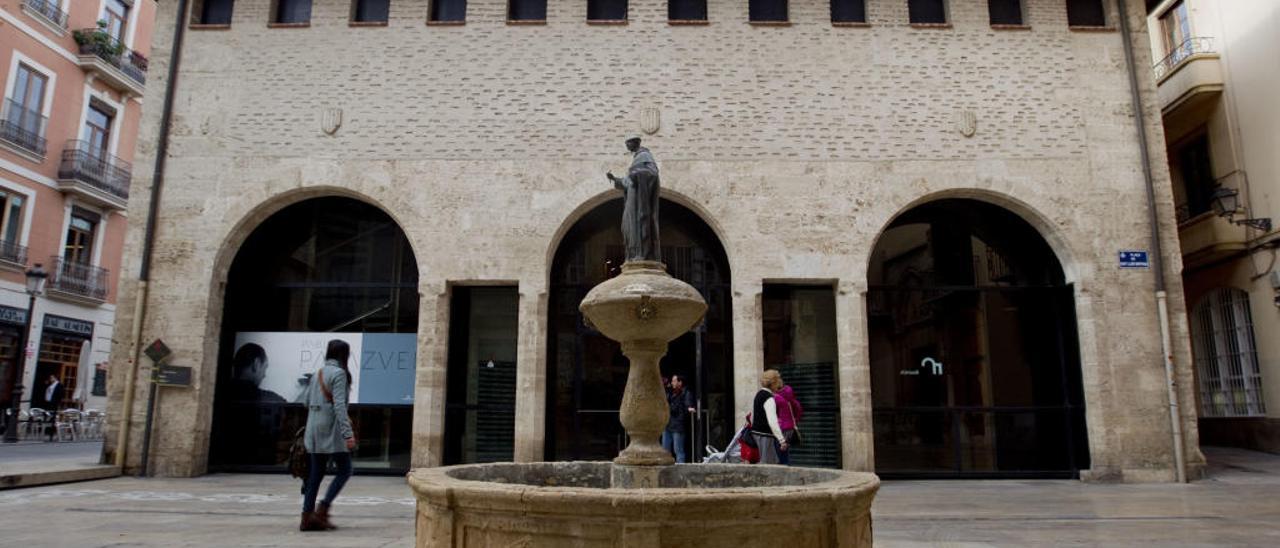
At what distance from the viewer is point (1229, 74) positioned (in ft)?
50.6

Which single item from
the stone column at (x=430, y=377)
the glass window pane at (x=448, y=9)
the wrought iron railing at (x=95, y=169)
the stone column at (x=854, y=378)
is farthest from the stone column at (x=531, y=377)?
the wrought iron railing at (x=95, y=169)

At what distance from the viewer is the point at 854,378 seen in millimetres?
11711

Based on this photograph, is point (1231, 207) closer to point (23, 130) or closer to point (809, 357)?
point (809, 357)

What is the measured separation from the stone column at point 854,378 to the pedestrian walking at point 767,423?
3.13 m

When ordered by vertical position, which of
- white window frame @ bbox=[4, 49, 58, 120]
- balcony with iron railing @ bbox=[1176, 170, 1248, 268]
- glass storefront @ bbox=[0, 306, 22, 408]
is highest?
white window frame @ bbox=[4, 49, 58, 120]

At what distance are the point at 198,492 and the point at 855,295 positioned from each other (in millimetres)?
9728

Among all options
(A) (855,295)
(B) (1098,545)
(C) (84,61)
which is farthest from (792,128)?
(C) (84,61)

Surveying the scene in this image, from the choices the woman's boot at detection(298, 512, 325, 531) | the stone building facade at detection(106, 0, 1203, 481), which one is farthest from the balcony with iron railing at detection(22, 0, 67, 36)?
the woman's boot at detection(298, 512, 325, 531)

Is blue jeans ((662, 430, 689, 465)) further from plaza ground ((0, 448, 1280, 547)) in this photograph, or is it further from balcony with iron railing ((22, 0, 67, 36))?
balcony with iron railing ((22, 0, 67, 36))

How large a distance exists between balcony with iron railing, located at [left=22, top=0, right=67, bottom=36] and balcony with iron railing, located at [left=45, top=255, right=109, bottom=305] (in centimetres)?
675

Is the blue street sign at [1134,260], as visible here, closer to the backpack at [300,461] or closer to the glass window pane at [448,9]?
the glass window pane at [448,9]

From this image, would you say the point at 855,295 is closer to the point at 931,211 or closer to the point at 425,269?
the point at 931,211

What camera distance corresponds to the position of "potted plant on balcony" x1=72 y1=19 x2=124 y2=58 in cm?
2316

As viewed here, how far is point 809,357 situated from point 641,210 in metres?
7.25
